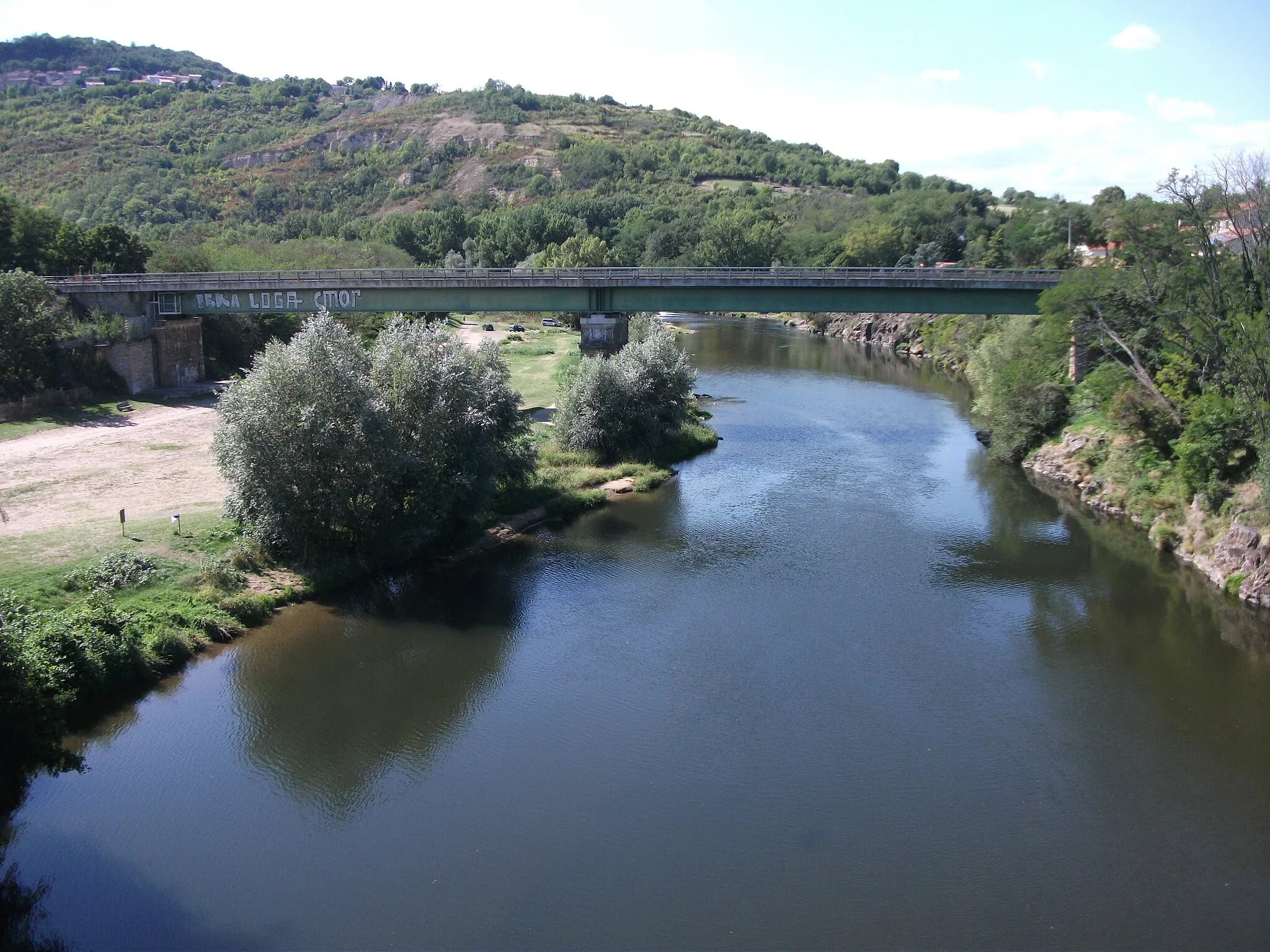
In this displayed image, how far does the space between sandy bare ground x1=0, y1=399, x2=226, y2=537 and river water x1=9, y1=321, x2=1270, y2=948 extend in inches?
393

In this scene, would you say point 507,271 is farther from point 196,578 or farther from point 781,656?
point 781,656

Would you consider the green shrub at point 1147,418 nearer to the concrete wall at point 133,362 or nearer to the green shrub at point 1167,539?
the green shrub at point 1167,539

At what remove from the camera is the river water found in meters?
15.7

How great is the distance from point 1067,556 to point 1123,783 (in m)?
14.4

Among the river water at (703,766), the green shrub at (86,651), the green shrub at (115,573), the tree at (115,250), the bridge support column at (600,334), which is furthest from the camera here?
the tree at (115,250)

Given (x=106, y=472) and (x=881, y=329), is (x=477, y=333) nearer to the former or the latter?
(x=881, y=329)

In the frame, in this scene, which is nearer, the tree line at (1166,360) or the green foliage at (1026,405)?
the tree line at (1166,360)

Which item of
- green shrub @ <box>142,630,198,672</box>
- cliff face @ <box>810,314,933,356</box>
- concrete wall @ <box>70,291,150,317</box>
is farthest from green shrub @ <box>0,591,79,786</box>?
cliff face @ <box>810,314,933,356</box>

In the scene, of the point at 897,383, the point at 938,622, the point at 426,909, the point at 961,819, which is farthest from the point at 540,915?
the point at 897,383

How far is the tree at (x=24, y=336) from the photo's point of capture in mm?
46281

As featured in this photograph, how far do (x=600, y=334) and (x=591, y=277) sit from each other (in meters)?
3.10

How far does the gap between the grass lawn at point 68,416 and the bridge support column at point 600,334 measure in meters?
22.8

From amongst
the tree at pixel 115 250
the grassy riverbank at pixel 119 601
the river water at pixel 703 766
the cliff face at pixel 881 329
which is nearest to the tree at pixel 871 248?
the cliff face at pixel 881 329

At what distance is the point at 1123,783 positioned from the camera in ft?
63.4
